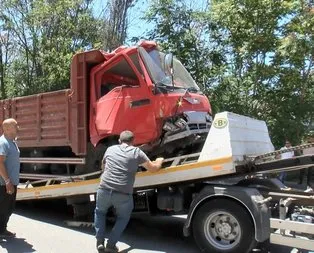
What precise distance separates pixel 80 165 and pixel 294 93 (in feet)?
27.0

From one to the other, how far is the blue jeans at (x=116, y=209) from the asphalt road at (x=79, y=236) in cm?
37

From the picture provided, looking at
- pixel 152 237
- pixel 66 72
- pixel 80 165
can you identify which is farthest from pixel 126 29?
pixel 152 237

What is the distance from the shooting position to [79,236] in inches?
280

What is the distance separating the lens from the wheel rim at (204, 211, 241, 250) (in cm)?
598

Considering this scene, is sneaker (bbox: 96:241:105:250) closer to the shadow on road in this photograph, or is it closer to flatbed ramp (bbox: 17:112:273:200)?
the shadow on road

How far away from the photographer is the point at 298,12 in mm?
13555

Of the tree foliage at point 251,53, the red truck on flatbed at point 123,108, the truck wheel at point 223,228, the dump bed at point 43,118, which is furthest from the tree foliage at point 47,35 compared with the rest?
the truck wheel at point 223,228

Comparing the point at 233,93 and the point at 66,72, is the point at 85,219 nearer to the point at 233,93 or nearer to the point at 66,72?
the point at 233,93

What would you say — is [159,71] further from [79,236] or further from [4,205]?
[4,205]

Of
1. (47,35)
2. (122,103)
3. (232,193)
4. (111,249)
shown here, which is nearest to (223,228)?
(232,193)

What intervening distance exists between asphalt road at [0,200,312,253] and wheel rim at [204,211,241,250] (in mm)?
482

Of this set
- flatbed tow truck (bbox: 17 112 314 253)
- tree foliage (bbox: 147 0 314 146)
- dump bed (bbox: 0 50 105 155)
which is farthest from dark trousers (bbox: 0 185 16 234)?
tree foliage (bbox: 147 0 314 146)

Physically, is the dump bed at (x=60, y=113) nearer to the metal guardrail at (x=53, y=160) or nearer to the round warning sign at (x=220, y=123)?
the metal guardrail at (x=53, y=160)

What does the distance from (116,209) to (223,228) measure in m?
1.38
